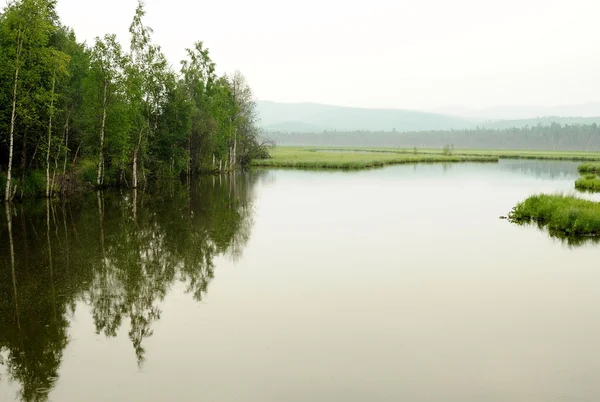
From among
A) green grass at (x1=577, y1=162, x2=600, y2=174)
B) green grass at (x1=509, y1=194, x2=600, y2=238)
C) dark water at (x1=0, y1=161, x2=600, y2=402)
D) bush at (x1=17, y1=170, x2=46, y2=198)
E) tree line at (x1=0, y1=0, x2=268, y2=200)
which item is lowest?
dark water at (x1=0, y1=161, x2=600, y2=402)

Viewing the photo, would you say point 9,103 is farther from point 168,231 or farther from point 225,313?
point 225,313

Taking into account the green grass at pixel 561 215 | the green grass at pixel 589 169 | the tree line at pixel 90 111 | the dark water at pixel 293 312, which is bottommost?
the dark water at pixel 293 312

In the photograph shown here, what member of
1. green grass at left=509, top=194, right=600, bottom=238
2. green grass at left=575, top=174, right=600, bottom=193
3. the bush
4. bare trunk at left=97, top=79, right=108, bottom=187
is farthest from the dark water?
green grass at left=575, top=174, right=600, bottom=193

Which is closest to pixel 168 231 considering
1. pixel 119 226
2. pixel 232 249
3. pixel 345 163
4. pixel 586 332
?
pixel 119 226

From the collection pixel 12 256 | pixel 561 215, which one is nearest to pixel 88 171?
pixel 12 256

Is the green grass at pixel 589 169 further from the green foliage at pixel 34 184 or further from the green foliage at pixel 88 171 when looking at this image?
the green foliage at pixel 34 184

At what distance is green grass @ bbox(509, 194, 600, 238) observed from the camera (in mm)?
27141

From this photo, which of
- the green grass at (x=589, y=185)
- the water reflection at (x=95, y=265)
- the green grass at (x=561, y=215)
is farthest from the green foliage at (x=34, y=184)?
the green grass at (x=589, y=185)

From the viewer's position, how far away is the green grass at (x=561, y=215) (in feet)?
89.0

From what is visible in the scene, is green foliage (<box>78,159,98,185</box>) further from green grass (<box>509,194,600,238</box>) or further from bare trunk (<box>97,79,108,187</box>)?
green grass (<box>509,194,600,238</box>)

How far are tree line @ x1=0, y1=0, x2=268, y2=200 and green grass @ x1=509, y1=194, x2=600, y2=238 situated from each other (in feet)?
105

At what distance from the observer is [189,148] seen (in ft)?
209

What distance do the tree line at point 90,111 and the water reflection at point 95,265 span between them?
5.88 metres

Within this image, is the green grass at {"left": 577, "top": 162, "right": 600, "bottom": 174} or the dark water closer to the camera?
the dark water
